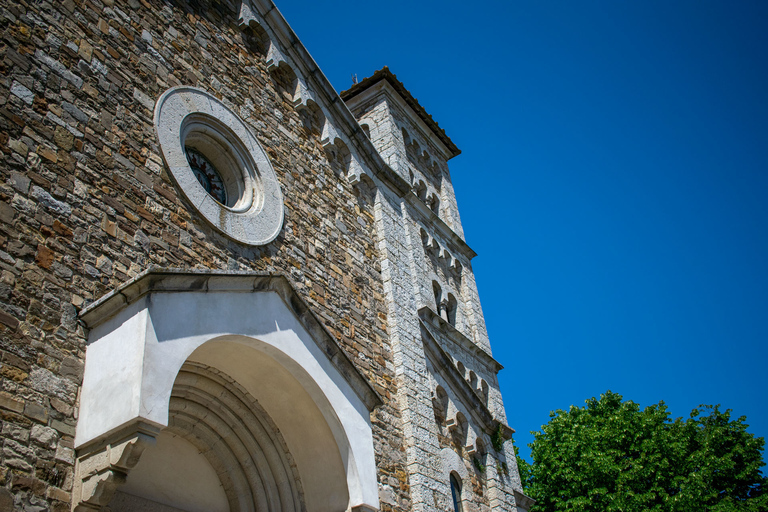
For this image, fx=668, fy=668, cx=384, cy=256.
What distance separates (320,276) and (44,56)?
162 inches

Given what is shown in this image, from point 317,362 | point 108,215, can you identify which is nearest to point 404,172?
point 317,362

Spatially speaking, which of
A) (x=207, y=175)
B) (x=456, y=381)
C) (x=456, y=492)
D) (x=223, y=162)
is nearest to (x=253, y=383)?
(x=207, y=175)

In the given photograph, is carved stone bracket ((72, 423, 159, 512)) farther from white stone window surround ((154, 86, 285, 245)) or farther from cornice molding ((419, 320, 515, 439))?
cornice molding ((419, 320, 515, 439))

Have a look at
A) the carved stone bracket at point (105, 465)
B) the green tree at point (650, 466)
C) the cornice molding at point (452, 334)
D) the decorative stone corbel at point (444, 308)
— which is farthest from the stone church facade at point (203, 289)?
the green tree at point (650, 466)

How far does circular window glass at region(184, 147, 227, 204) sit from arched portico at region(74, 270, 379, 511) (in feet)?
6.44

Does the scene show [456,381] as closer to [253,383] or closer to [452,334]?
[452,334]

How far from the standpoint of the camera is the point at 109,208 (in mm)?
6188

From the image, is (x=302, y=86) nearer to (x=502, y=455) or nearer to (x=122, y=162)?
(x=122, y=162)

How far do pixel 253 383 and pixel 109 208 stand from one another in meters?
2.37

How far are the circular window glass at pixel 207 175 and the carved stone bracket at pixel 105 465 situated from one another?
385 centimetres

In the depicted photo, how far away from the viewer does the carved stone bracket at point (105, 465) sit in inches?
186

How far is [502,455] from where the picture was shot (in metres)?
12.0

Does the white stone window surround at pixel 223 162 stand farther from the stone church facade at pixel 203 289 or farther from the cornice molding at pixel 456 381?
the cornice molding at pixel 456 381

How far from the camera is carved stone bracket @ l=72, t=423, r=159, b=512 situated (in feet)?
15.5
